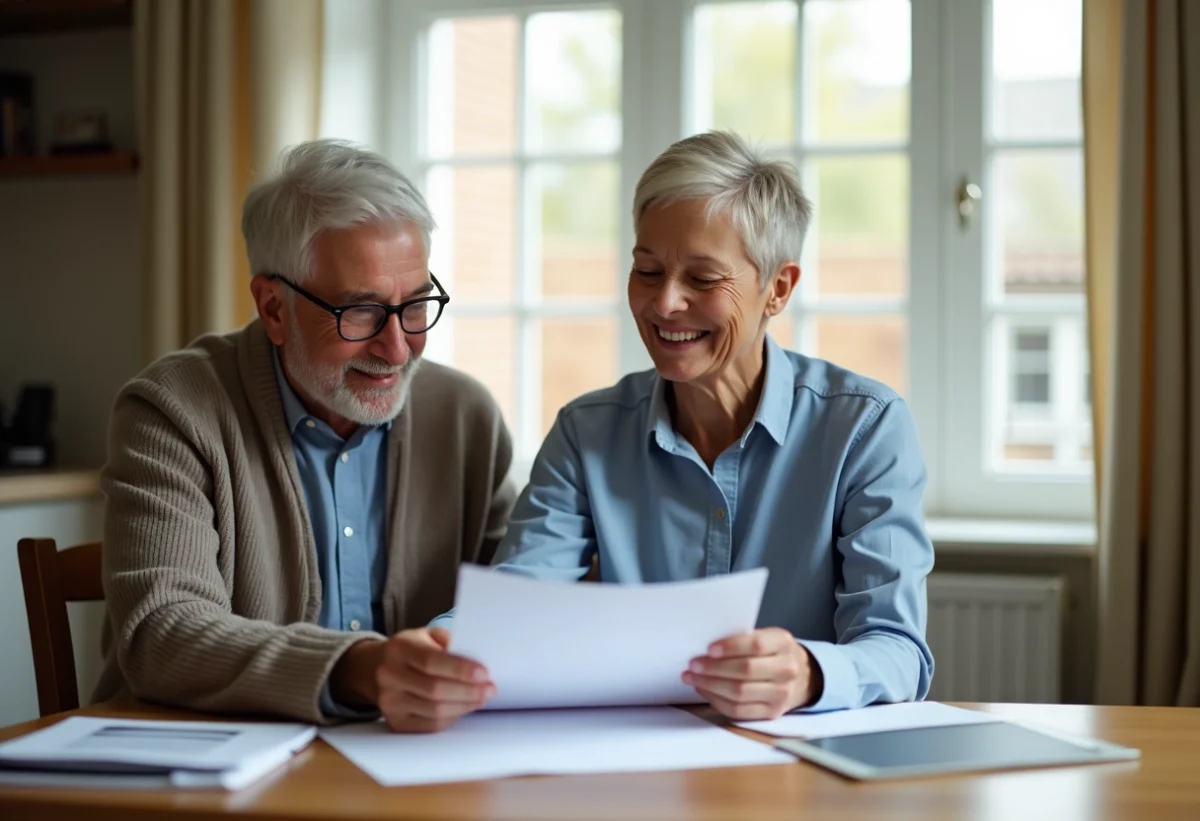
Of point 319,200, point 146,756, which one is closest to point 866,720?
point 146,756

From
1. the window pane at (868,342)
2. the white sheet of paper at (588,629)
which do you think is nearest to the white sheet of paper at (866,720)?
the white sheet of paper at (588,629)

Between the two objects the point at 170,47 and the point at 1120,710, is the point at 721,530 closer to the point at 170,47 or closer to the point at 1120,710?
the point at 1120,710

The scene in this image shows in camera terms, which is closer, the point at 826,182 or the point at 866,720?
the point at 866,720

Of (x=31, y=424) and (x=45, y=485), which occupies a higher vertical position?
(x=31, y=424)

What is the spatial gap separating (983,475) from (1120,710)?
1.56m

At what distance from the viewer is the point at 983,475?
9.58 feet

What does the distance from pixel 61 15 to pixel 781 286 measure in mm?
2250

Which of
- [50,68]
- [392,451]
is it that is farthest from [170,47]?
[392,451]

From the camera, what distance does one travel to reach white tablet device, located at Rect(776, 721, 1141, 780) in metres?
1.15

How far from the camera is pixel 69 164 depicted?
3172mm

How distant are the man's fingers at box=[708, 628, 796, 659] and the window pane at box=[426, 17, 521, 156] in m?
2.22

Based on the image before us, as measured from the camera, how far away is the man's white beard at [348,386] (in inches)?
71.1

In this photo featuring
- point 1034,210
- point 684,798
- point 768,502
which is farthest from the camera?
point 1034,210

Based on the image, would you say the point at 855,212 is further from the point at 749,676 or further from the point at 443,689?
the point at 443,689
